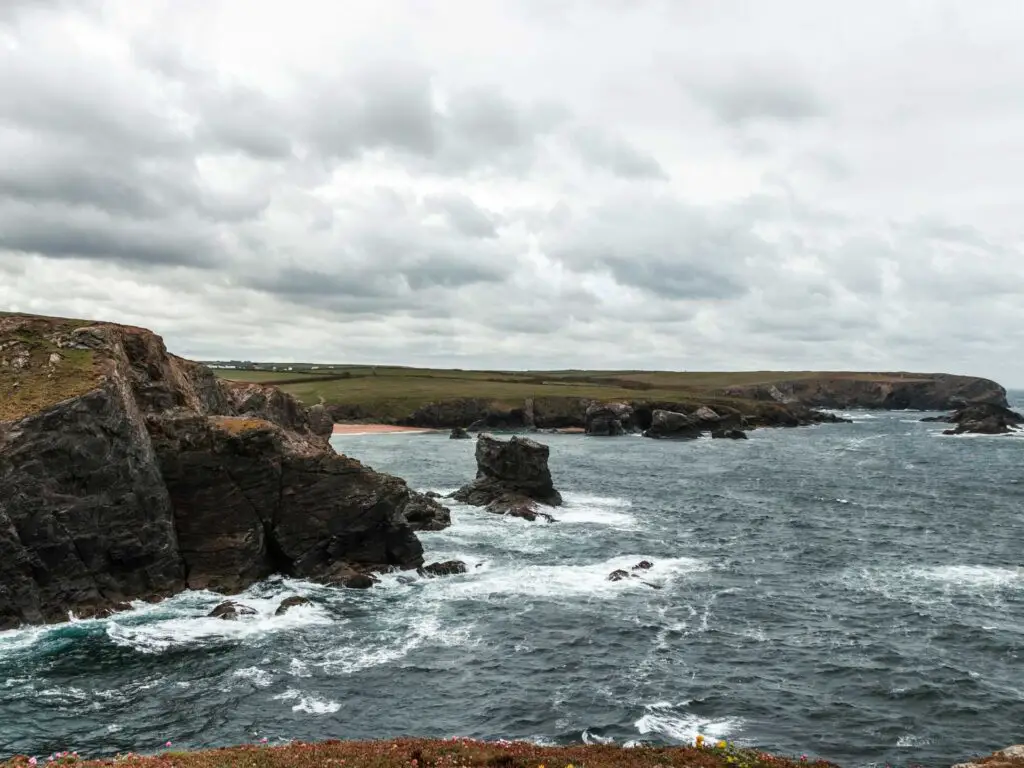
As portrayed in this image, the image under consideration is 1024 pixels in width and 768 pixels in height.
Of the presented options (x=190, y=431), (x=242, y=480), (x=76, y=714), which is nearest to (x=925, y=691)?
(x=76, y=714)

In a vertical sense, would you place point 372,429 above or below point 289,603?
above

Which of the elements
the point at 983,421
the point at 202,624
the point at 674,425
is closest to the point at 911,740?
the point at 202,624

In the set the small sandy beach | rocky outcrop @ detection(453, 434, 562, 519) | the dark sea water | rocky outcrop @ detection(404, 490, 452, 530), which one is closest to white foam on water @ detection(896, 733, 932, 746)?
the dark sea water

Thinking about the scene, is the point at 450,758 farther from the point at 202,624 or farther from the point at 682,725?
the point at 202,624

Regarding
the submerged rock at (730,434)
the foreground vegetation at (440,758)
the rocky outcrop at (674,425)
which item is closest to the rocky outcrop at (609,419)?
the rocky outcrop at (674,425)

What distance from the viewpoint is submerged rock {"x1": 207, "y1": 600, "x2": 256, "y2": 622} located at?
42.9 metres

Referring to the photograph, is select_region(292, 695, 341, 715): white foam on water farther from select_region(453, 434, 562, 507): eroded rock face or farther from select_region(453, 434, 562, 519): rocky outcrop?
select_region(453, 434, 562, 507): eroded rock face

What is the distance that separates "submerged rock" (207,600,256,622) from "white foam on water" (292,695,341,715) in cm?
1232

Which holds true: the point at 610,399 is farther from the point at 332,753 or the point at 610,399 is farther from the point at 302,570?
the point at 332,753

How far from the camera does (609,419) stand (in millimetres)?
179375

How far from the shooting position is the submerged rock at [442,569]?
5425cm

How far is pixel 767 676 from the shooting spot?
35750 millimetres

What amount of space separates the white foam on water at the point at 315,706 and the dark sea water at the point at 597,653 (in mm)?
131

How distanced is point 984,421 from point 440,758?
192505mm
